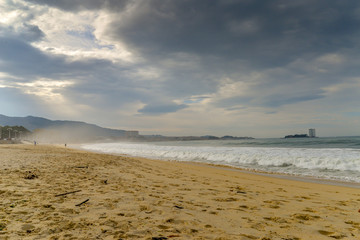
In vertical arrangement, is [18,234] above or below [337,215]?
above

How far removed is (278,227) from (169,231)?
1909 mm

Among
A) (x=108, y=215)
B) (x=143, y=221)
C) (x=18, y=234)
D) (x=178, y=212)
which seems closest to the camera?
(x=18, y=234)

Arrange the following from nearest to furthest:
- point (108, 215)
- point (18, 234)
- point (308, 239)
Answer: point (18, 234) → point (308, 239) → point (108, 215)

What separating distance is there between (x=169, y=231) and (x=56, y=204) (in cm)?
268

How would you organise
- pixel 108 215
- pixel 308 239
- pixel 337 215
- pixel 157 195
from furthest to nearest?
pixel 157 195, pixel 337 215, pixel 108 215, pixel 308 239

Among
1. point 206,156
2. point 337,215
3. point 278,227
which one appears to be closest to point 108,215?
point 278,227

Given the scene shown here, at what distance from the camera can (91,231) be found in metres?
3.06

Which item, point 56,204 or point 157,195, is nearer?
point 56,204

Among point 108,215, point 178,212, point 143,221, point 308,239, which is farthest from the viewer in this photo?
point 178,212

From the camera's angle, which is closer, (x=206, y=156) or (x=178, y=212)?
(x=178, y=212)

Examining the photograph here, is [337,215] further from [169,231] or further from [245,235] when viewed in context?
[169,231]

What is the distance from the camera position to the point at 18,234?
2.89 m

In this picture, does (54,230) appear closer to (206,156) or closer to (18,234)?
(18,234)

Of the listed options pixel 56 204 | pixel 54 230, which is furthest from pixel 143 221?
pixel 56 204
